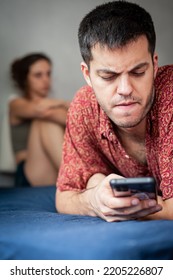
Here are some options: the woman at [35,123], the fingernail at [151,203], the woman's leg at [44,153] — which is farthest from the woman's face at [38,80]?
the fingernail at [151,203]

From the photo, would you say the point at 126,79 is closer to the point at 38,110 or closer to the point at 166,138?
the point at 166,138

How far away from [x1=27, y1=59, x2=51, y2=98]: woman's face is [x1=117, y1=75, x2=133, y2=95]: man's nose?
1.20 metres

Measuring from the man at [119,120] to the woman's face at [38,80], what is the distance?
97 cm

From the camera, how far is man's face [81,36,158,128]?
2.84 ft

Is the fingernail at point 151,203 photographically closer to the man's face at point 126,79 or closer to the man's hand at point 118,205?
the man's hand at point 118,205

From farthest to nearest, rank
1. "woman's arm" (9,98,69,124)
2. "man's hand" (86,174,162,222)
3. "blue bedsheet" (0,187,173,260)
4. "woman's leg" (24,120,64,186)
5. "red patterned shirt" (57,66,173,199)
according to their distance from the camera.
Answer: "woman's arm" (9,98,69,124) < "woman's leg" (24,120,64,186) < "red patterned shirt" (57,66,173,199) < "man's hand" (86,174,162,222) < "blue bedsheet" (0,187,173,260)

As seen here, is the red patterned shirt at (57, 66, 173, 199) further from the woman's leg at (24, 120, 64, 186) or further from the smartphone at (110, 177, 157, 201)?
the woman's leg at (24, 120, 64, 186)

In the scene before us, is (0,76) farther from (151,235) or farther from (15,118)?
(151,235)

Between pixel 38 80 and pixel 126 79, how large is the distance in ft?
4.16

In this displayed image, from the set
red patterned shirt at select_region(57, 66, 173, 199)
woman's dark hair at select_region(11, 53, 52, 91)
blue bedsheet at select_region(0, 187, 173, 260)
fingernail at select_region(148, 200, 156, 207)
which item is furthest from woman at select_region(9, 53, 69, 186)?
fingernail at select_region(148, 200, 156, 207)

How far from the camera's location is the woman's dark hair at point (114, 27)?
2.87 feet

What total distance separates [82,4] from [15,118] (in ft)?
2.12

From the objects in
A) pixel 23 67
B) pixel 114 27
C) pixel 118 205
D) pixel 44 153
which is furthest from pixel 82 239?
pixel 23 67

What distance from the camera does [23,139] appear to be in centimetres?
204
